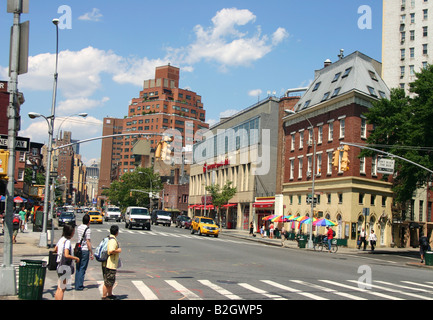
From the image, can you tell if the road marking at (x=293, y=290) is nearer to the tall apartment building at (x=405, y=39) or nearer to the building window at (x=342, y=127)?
the building window at (x=342, y=127)

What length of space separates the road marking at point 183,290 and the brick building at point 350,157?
32451 mm

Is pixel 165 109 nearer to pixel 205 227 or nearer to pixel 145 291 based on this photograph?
pixel 205 227

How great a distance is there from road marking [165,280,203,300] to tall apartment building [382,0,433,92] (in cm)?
7967

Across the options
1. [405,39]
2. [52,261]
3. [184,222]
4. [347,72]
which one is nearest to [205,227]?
[184,222]

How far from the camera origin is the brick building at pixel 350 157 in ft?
148

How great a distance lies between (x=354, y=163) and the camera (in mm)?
45375

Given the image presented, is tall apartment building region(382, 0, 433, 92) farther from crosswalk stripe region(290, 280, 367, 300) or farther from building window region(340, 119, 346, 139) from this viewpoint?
crosswalk stripe region(290, 280, 367, 300)

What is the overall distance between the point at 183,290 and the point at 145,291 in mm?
1004

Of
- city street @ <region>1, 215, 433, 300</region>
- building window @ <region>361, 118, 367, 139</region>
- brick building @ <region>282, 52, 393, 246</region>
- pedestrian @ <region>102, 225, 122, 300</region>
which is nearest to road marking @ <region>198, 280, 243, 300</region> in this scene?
city street @ <region>1, 215, 433, 300</region>

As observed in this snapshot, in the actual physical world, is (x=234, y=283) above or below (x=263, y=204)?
below

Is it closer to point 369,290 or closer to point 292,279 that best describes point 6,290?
point 292,279

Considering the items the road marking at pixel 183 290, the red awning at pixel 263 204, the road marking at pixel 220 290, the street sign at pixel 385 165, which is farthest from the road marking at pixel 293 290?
the red awning at pixel 263 204

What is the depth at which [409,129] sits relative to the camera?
123 ft
